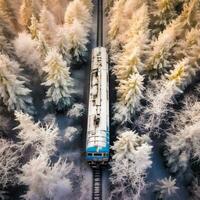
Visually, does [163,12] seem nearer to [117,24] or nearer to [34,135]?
[117,24]

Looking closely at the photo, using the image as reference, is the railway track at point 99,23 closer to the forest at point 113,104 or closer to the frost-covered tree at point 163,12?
the forest at point 113,104

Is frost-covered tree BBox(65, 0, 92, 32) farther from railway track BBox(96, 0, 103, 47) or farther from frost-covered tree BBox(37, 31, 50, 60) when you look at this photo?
railway track BBox(96, 0, 103, 47)

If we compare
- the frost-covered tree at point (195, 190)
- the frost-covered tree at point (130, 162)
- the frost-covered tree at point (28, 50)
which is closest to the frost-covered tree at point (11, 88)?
the frost-covered tree at point (28, 50)

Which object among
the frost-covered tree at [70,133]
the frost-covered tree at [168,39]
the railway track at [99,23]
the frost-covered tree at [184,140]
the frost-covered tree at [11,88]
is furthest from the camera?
the railway track at [99,23]

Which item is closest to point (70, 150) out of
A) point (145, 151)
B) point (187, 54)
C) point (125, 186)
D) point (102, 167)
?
point (102, 167)

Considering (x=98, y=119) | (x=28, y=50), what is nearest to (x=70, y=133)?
(x=98, y=119)

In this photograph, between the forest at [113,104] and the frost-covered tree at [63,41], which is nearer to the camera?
the forest at [113,104]
